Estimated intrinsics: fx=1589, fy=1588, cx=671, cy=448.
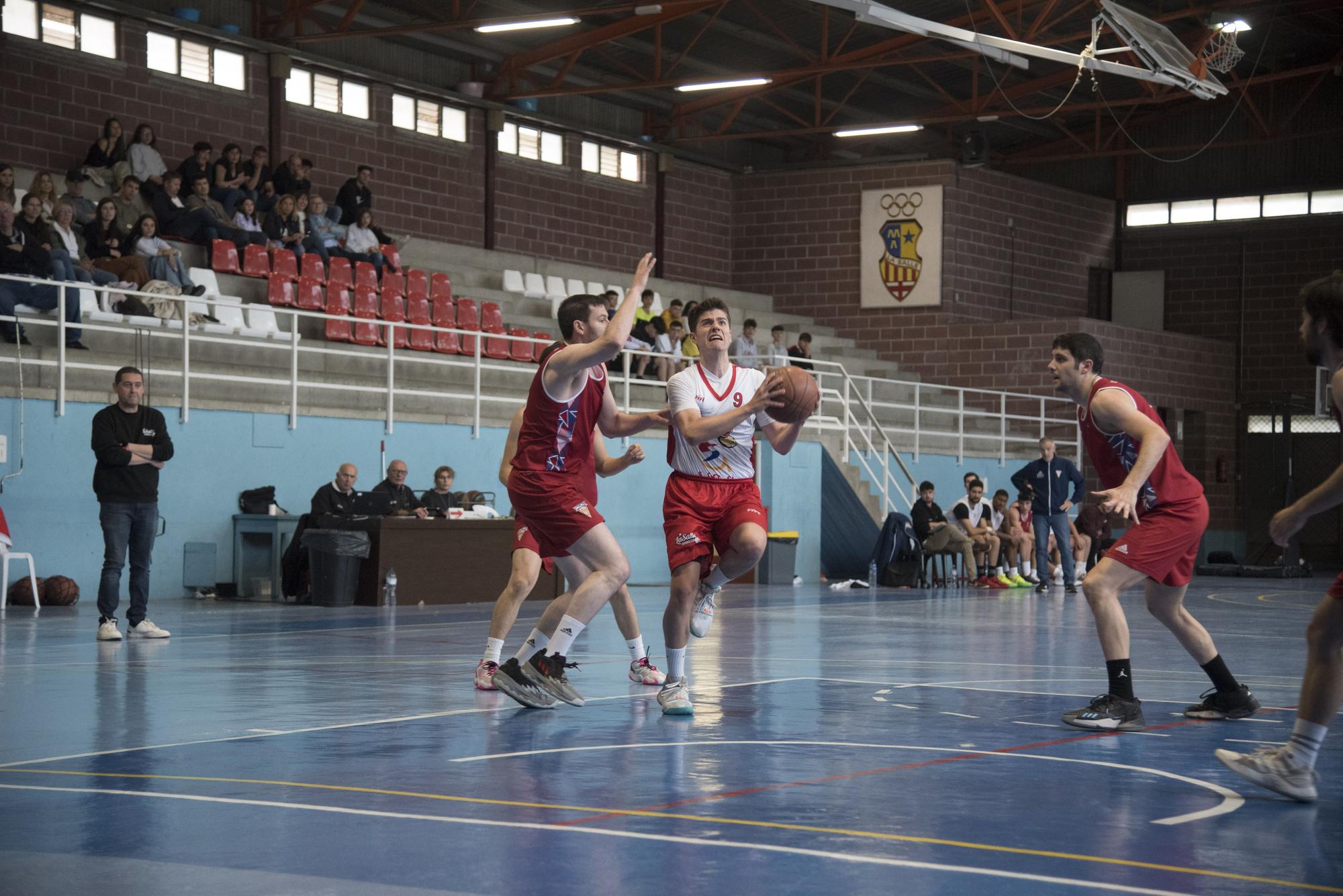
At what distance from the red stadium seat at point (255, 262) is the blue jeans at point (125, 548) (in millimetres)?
9965

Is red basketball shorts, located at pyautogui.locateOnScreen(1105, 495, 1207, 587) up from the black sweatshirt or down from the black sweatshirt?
down

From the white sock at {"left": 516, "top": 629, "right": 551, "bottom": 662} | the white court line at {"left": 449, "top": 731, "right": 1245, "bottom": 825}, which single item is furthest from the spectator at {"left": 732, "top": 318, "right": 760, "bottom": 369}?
the white court line at {"left": 449, "top": 731, "right": 1245, "bottom": 825}

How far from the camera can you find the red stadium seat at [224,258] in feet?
69.5

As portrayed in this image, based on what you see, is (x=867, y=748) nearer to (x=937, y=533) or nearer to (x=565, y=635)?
(x=565, y=635)

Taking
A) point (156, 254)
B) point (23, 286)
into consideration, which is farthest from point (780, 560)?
point (23, 286)

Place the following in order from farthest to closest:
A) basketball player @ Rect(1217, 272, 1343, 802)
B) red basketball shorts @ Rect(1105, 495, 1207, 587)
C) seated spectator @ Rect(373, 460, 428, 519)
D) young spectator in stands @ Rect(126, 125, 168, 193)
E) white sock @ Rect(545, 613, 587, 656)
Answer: young spectator in stands @ Rect(126, 125, 168, 193) < seated spectator @ Rect(373, 460, 428, 519) < white sock @ Rect(545, 613, 587, 656) < red basketball shorts @ Rect(1105, 495, 1207, 587) < basketball player @ Rect(1217, 272, 1343, 802)

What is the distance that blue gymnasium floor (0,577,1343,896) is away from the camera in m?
4.39

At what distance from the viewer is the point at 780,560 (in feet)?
74.0

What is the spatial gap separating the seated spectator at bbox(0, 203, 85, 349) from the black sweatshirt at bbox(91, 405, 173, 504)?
4.94 metres

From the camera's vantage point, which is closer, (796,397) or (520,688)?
(796,397)

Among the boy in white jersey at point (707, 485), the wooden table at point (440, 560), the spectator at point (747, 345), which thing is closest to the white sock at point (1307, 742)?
the boy in white jersey at point (707, 485)

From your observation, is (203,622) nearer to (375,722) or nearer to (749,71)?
(375,722)

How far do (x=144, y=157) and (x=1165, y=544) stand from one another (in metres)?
18.1

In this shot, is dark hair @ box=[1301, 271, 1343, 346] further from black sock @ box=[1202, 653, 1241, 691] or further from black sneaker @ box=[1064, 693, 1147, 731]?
black sock @ box=[1202, 653, 1241, 691]
